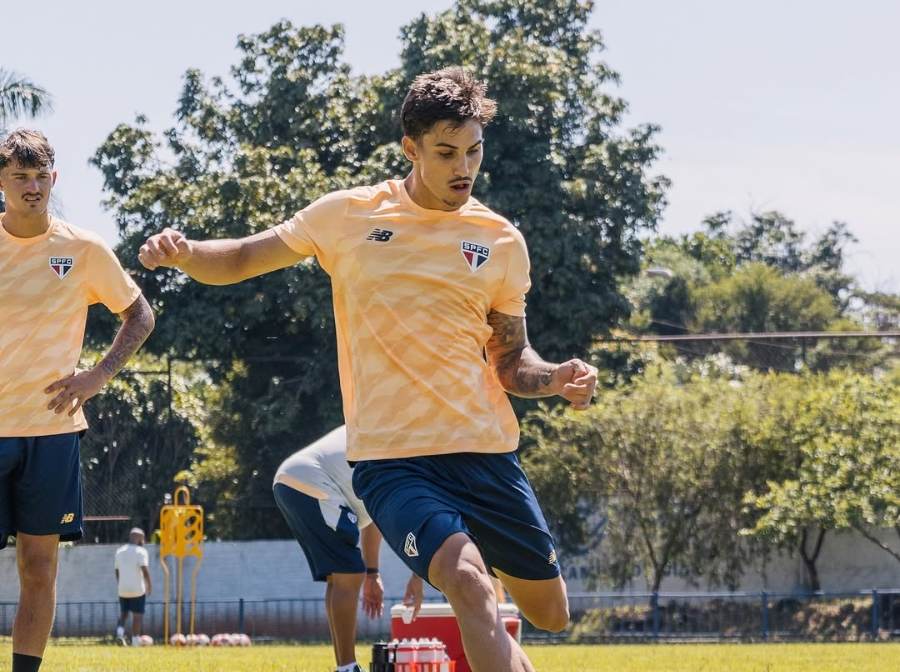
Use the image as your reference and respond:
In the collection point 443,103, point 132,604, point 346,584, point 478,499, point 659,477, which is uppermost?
point 443,103

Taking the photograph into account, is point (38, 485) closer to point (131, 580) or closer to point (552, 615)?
point (552, 615)

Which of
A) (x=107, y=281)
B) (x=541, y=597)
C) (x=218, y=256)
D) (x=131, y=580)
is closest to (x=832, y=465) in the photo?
(x=131, y=580)

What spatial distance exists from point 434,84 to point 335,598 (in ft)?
11.8

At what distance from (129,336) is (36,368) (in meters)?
0.45

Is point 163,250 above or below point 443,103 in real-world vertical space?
below

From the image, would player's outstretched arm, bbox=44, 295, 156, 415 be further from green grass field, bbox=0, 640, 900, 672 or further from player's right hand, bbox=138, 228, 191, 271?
green grass field, bbox=0, 640, 900, 672

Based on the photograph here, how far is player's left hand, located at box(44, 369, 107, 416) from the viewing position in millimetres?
6348

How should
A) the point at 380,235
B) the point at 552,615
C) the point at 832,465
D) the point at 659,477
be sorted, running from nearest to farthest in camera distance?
the point at 380,235
the point at 552,615
the point at 832,465
the point at 659,477

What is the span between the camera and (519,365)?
554 cm

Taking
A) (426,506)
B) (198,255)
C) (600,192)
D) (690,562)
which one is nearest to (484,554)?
A: (426,506)

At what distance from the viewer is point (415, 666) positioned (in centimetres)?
691

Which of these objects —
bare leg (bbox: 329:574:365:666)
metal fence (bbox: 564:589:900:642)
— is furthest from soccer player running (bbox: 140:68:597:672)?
metal fence (bbox: 564:589:900:642)

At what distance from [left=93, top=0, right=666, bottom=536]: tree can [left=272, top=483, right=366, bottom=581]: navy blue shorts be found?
1732 cm

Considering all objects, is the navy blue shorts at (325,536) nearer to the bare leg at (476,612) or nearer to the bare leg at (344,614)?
the bare leg at (344,614)
